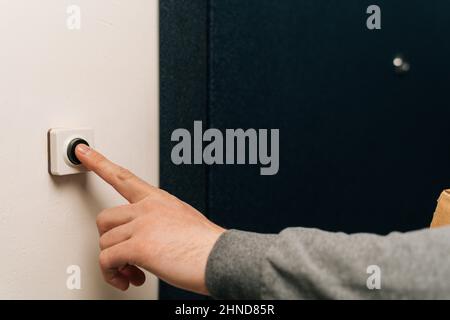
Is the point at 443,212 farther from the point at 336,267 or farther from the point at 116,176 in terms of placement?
the point at 116,176

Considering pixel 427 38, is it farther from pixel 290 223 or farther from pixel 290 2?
pixel 290 223

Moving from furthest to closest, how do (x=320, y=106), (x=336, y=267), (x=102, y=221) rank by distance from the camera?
(x=320, y=106)
(x=102, y=221)
(x=336, y=267)

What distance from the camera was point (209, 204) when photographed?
1126 mm

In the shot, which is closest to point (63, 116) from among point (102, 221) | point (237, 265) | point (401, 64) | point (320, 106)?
point (102, 221)

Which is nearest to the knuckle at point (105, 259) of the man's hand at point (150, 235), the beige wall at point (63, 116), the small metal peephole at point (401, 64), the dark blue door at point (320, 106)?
the man's hand at point (150, 235)

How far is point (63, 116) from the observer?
0.87 metres

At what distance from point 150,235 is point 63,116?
0.27 meters

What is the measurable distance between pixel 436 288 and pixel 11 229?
56 centimetres

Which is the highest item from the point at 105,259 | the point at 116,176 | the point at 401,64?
the point at 401,64

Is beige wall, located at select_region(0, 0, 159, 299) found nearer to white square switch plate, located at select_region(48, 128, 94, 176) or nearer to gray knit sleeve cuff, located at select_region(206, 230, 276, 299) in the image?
white square switch plate, located at select_region(48, 128, 94, 176)

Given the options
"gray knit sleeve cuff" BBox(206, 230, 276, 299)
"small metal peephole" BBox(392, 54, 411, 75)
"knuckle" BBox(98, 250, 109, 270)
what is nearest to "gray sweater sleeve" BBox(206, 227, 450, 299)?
"gray knit sleeve cuff" BBox(206, 230, 276, 299)

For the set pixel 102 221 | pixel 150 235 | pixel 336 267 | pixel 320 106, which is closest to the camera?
pixel 336 267

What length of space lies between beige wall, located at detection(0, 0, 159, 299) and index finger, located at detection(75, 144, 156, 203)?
5 centimetres
